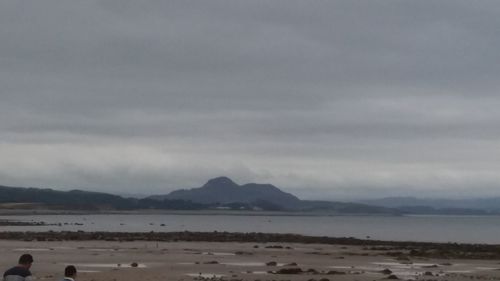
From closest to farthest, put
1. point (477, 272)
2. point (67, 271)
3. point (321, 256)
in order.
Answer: point (67, 271) < point (477, 272) < point (321, 256)

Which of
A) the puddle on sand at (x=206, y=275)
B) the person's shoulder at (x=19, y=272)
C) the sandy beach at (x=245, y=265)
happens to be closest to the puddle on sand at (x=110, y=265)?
the sandy beach at (x=245, y=265)

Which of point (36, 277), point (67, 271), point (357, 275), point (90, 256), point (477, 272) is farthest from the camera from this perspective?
point (90, 256)

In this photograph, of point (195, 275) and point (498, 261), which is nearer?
point (195, 275)

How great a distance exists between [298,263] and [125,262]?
10.2 m

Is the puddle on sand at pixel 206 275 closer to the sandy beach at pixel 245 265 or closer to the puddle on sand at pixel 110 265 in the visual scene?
A: the sandy beach at pixel 245 265

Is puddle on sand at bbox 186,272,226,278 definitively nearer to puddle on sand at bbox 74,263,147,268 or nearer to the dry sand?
the dry sand

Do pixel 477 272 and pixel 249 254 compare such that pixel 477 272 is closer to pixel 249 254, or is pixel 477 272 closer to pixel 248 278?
pixel 248 278

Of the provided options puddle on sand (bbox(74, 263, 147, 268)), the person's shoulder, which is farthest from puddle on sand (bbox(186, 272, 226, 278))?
the person's shoulder

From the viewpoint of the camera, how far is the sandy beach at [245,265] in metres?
37.3

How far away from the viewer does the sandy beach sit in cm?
3728

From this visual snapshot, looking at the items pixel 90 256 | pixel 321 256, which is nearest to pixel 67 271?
pixel 90 256

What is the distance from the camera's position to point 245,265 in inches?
1759

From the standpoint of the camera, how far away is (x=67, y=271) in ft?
45.0

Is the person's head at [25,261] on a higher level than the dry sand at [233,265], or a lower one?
higher
